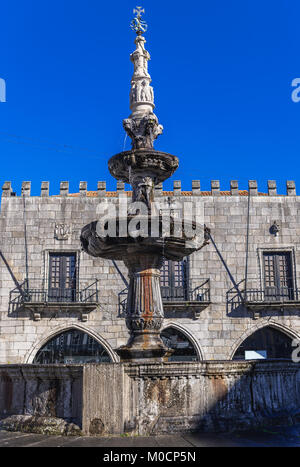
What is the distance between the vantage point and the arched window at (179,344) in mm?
20453

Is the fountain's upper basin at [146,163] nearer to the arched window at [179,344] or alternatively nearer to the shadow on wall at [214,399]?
the shadow on wall at [214,399]

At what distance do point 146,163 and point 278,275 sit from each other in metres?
12.8

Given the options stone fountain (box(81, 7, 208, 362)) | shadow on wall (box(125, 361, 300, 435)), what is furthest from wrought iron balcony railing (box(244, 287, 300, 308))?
shadow on wall (box(125, 361, 300, 435))

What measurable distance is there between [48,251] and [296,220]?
10087mm

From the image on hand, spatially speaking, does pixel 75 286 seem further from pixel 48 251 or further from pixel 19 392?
pixel 19 392

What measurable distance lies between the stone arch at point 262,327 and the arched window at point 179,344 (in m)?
1.53

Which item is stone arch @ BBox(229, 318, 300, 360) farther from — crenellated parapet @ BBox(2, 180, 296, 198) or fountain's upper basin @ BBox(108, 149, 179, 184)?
fountain's upper basin @ BBox(108, 149, 179, 184)

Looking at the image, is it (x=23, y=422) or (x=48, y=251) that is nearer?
(x=23, y=422)

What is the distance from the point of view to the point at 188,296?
20672 mm

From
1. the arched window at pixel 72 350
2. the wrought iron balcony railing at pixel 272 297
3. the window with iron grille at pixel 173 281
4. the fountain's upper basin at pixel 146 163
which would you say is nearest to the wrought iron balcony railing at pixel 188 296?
the window with iron grille at pixel 173 281

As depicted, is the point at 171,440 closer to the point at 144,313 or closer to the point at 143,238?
the point at 144,313

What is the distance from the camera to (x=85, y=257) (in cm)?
2108

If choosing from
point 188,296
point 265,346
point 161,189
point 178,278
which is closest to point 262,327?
point 265,346
